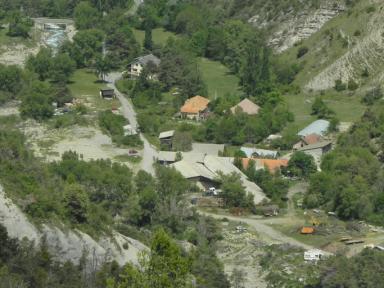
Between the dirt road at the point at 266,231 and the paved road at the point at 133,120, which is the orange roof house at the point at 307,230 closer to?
the dirt road at the point at 266,231

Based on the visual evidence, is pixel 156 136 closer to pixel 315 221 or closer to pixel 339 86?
pixel 339 86

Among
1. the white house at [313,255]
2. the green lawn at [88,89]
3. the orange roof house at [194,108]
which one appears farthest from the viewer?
the green lawn at [88,89]

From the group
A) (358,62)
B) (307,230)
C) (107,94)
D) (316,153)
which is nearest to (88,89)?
(107,94)

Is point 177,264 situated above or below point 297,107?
above

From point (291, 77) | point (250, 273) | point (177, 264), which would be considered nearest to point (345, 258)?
point (250, 273)

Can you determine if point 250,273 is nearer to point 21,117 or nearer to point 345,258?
point 345,258

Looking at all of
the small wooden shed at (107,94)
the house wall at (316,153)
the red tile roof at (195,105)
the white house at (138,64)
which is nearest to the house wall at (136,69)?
the white house at (138,64)
